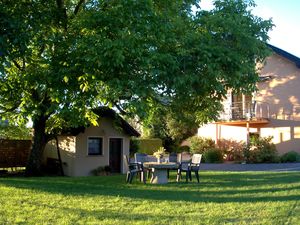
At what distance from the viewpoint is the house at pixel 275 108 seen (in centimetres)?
2952

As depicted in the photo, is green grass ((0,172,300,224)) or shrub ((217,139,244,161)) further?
shrub ((217,139,244,161))

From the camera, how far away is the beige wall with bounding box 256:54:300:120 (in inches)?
1171

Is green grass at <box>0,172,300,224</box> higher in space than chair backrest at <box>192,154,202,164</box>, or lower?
lower

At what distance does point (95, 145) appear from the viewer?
2453 cm

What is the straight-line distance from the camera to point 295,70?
3006cm

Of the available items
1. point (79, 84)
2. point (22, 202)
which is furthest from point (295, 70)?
point (22, 202)

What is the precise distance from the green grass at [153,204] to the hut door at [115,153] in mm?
9900

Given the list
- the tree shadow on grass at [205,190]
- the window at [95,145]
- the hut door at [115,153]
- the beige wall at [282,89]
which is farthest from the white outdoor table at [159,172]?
the beige wall at [282,89]

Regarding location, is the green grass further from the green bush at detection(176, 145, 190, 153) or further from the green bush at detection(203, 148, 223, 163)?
the green bush at detection(176, 145, 190, 153)

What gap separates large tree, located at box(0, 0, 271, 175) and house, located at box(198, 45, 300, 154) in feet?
52.6

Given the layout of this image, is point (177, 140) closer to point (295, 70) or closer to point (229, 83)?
point (295, 70)

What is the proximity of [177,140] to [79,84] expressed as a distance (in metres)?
28.4

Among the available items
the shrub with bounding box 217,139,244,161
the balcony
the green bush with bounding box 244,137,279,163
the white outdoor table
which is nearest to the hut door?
the shrub with bounding box 217,139,244,161

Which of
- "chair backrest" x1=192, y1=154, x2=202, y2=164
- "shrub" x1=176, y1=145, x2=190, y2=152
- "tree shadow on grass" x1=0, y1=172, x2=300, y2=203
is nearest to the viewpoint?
"tree shadow on grass" x1=0, y1=172, x2=300, y2=203
